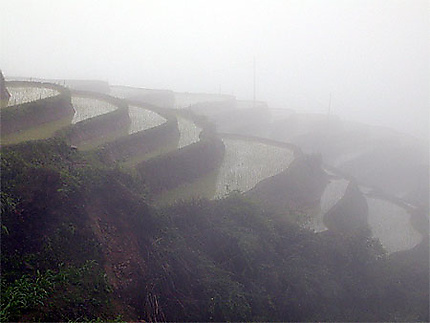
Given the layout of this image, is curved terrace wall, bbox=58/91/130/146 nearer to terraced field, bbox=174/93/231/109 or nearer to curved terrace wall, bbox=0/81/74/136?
curved terrace wall, bbox=0/81/74/136

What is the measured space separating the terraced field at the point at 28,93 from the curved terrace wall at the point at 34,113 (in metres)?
0.71

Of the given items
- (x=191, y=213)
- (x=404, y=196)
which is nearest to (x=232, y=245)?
(x=191, y=213)

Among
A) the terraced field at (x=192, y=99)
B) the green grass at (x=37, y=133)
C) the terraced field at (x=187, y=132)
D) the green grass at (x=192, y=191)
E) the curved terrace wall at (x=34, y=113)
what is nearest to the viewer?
the green grass at (x=37, y=133)

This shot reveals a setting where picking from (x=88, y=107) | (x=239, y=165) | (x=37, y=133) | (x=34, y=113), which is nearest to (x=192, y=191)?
(x=239, y=165)

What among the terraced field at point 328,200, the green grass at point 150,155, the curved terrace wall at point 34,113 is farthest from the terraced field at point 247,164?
the curved terrace wall at point 34,113

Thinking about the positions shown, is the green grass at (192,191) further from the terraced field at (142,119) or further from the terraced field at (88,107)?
the terraced field at (88,107)

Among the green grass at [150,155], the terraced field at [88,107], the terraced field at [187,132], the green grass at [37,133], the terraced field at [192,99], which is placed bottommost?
the terraced field at [192,99]

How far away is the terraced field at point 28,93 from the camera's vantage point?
13.4 metres

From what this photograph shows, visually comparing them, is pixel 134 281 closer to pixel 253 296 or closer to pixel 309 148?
pixel 253 296

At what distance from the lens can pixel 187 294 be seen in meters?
8.84

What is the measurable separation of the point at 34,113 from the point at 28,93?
126 inches

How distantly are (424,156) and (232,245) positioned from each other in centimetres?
2683

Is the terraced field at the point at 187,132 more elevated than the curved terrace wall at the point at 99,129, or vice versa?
the curved terrace wall at the point at 99,129

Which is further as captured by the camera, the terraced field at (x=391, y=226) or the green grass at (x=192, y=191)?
the terraced field at (x=391, y=226)
